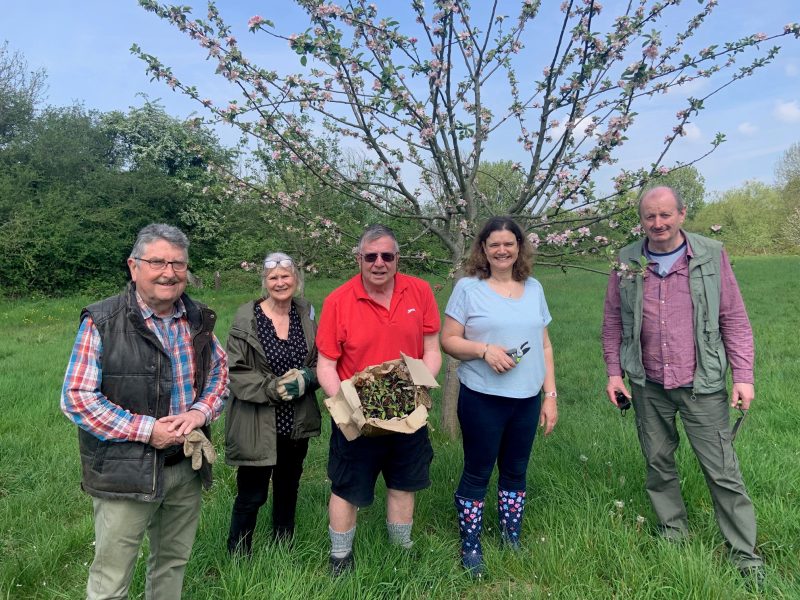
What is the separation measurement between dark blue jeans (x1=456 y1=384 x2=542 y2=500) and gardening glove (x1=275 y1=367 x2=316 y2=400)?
90 centimetres

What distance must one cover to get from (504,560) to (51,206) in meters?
19.5

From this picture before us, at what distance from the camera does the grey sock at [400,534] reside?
280cm

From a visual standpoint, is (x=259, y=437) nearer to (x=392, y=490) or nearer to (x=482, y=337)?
(x=392, y=490)

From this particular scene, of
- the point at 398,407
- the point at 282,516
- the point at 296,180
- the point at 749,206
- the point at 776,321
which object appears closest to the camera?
the point at 398,407

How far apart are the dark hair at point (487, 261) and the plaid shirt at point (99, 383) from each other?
1.61 meters

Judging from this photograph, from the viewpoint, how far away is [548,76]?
386 cm

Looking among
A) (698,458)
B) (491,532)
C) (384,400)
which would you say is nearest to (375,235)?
(384,400)

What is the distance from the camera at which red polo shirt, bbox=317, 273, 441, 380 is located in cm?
256

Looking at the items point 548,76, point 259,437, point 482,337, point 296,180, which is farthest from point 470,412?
point 296,180

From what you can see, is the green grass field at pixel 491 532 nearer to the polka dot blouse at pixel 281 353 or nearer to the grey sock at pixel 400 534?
the grey sock at pixel 400 534

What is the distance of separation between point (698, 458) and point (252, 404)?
2.55 m

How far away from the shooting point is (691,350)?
9.10 ft

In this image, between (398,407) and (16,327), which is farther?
(16,327)

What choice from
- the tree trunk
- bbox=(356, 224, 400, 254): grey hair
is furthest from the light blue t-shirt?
the tree trunk
